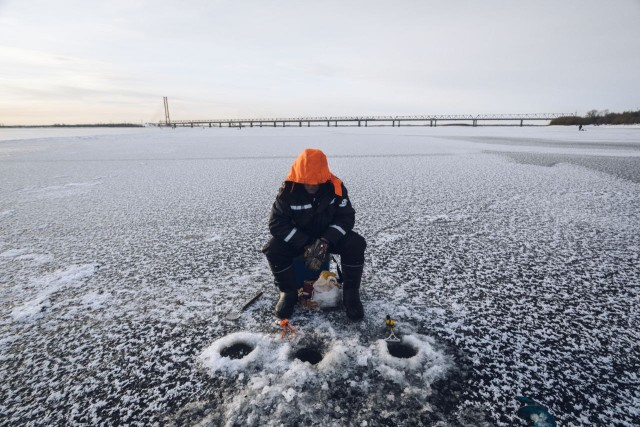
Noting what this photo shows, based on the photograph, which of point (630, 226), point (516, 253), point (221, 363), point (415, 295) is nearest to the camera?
point (221, 363)

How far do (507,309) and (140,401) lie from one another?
87.3 inches

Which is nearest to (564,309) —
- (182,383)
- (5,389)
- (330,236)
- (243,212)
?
(330,236)

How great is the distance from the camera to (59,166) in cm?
902

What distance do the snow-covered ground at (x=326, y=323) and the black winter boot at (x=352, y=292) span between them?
0.28 feet

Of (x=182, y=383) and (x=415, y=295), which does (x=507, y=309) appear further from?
(x=182, y=383)

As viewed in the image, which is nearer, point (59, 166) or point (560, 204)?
point (560, 204)

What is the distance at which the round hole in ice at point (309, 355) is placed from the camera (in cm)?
174

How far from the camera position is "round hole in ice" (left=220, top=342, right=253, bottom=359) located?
179cm

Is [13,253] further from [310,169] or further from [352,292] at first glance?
[352,292]

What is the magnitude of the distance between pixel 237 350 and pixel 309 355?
0.42 metres

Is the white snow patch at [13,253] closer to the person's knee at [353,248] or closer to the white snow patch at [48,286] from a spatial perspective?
the white snow patch at [48,286]

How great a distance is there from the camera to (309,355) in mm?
1775

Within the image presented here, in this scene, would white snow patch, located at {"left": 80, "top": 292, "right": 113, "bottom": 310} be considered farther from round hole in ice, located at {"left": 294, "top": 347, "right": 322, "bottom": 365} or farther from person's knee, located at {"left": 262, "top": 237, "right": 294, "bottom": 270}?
round hole in ice, located at {"left": 294, "top": 347, "right": 322, "bottom": 365}

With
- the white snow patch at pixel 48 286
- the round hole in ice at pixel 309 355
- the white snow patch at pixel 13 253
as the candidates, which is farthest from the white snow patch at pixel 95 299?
the round hole in ice at pixel 309 355
